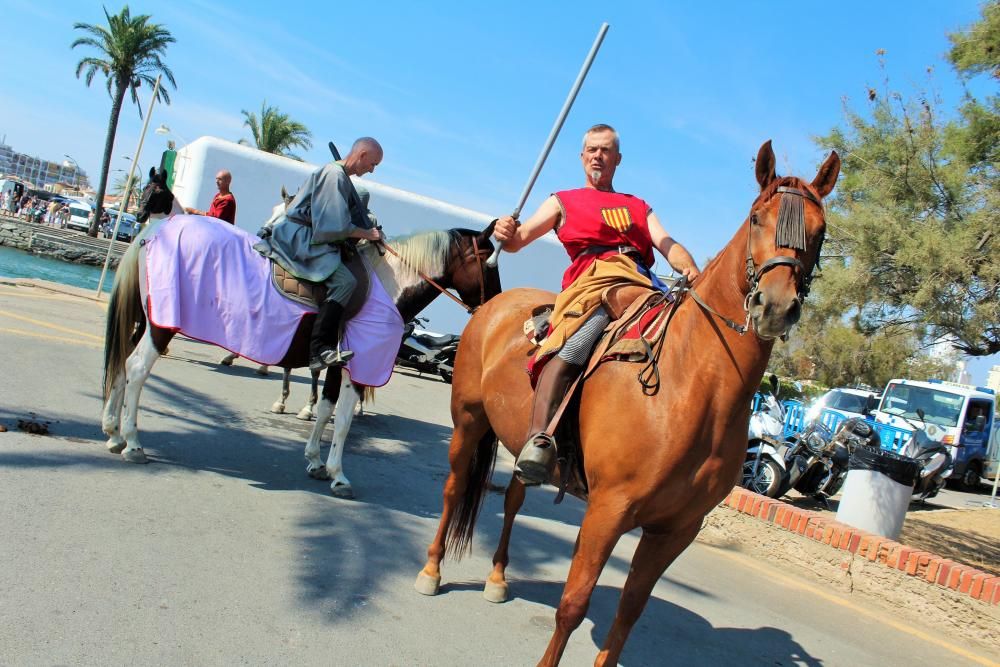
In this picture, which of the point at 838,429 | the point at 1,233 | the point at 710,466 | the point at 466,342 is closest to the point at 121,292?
the point at 466,342

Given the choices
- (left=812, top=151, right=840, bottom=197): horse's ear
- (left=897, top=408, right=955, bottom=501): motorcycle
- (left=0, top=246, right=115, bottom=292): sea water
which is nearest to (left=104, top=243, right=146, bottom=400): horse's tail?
(left=812, top=151, right=840, bottom=197): horse's ear

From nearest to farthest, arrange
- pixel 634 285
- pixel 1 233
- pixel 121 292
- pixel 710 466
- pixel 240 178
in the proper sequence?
pixel 710 466
pixel 634 285
pixel 121 292
pixel 240 178
pixel 1 233

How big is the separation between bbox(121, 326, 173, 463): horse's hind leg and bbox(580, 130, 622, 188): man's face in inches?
131

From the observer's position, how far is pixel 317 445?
578 centimetres

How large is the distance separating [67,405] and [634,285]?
16.5 ft

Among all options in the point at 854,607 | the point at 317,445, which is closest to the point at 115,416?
the point at 317,445

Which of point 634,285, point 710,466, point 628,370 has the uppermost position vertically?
point 634,285

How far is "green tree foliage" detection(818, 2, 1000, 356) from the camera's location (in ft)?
21.4

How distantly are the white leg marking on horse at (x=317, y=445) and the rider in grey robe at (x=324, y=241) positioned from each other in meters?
0.37

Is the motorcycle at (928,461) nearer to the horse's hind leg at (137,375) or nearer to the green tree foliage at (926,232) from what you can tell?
the green tree foliage at (926,232)

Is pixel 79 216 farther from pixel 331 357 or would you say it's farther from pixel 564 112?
pixel 564 112

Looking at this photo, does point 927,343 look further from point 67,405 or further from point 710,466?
point 67,405

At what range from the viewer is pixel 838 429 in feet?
36.8

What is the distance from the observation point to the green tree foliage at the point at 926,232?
21.4 ft
